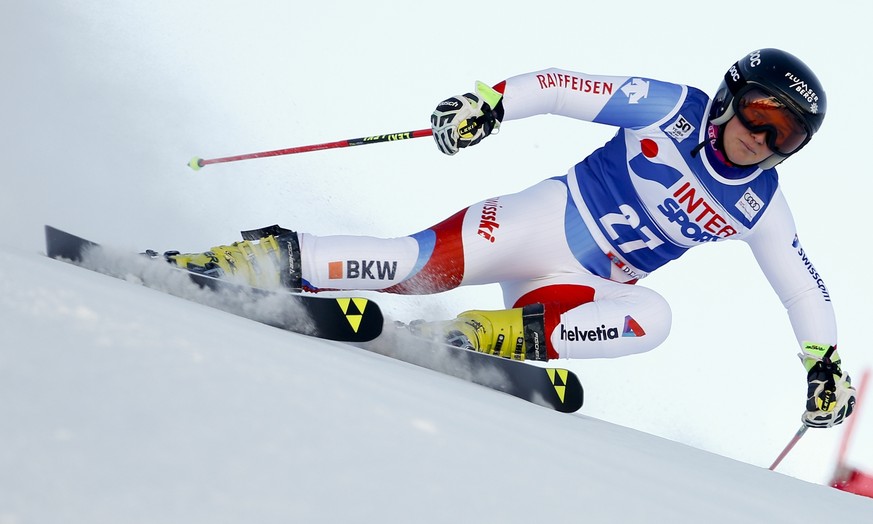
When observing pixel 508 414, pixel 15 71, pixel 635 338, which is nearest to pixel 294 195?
pixel 15 71

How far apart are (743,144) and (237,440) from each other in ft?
7.55

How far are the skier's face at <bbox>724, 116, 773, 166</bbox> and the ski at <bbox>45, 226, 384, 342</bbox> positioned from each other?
151 cm

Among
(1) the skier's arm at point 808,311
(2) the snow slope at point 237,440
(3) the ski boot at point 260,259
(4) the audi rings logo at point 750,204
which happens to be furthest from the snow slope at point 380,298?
(4) the audi rings logo at point 750,204

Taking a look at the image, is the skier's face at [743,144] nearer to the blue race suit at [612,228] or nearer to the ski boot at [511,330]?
the blue race suit at [612,228]

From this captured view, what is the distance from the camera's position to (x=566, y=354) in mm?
2750

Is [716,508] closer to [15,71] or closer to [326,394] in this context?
[326,394]

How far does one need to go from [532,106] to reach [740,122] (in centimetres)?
70

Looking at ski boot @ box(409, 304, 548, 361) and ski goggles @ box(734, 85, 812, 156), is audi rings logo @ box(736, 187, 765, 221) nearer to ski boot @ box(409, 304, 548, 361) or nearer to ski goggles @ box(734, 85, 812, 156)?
ski goggles @ box(734, 85, 812, 156)

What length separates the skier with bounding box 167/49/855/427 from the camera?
2559mm

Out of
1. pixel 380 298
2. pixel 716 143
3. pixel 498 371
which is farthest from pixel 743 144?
pixel 380 298

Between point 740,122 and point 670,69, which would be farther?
point 670,69

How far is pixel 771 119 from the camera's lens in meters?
2.59

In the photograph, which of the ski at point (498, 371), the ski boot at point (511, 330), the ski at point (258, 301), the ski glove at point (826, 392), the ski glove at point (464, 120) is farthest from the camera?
the ski glove at point (826, 392)

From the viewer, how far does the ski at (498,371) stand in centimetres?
208
